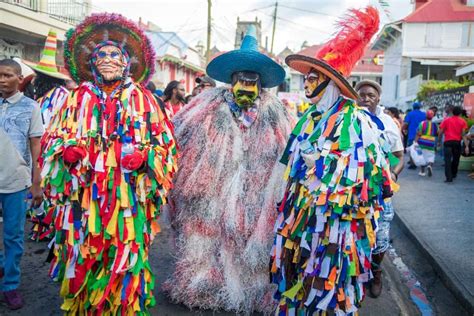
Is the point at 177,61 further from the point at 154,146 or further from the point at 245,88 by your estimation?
the point at 154,146

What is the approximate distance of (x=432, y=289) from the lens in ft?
14.7

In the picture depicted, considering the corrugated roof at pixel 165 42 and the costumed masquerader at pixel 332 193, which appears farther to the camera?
the corrugated roof at pixel 165 42

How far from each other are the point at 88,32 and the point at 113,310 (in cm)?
191

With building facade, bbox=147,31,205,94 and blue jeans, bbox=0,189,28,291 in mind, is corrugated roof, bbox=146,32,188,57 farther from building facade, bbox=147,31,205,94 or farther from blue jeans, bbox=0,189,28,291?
blue jeans, bbox=0,189,28,291

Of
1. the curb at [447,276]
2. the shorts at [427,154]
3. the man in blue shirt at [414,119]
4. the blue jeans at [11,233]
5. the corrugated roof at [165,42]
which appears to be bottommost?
the curb at [447,276]

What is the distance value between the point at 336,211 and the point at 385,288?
2.17 m

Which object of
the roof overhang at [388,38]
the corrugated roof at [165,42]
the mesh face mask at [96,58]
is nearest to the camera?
the mesh face mask at [96,58]

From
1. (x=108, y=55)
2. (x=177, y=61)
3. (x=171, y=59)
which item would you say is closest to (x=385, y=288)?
(x=108, y=55)

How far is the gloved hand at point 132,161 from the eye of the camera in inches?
110

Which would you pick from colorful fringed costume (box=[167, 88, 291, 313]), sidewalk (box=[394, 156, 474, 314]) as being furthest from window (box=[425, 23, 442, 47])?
colorful fringed costume (box=[167, 88, 291, 313])

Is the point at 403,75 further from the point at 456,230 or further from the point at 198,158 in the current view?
the point at 198,158

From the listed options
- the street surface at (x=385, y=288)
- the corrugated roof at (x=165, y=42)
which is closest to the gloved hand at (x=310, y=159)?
the street surface at (x=385, y=288)

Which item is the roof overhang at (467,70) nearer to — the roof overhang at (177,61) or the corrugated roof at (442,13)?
the corrugated roof at (442,13)

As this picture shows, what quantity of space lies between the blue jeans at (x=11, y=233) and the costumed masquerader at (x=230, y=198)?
4.10 feet
